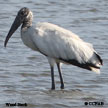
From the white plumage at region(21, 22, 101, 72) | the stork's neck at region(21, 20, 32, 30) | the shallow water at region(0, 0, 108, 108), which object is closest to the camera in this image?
the shallow water at region(0, 0, 108, 108)

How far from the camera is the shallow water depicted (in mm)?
10156

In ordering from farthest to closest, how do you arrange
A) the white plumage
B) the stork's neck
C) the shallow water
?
the stork's neck, the white plumage, the shallow water

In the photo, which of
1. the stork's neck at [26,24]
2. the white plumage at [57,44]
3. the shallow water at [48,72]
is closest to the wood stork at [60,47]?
the white plumage at [57,44]

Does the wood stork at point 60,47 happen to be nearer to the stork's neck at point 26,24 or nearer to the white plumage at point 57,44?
the white plumage at point 57,44

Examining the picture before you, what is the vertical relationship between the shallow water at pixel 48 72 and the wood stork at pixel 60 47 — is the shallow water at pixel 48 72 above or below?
below

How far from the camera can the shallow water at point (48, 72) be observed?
400 inches

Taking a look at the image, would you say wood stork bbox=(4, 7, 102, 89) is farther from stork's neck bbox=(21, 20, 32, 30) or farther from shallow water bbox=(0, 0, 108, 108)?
shallow water bbox=(0, 0, 108, 108)

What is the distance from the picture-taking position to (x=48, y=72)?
1205 centimetres

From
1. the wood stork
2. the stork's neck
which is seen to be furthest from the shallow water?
the stork's neck

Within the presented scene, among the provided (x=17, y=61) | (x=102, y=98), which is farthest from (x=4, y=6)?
(x=102, y=98)

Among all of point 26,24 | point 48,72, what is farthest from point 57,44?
point 48,72

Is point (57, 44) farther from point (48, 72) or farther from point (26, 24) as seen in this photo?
point (48, 72)

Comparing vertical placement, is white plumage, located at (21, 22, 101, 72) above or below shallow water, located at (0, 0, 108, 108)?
above

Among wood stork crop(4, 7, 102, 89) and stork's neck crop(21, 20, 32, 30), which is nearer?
wood stork crop(4, 7, 102, 89)
